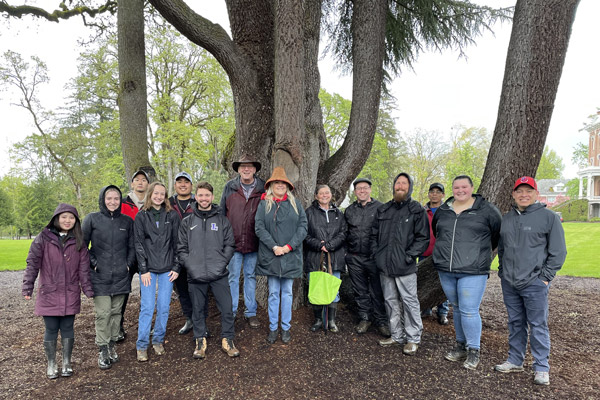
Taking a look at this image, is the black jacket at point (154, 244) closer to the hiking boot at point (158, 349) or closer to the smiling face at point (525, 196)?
the hiking boot at point (158, 349)

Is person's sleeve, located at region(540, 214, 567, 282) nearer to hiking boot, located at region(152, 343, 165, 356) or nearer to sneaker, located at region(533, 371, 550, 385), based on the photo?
sneaker, located at region(533, 371, 550, 385)

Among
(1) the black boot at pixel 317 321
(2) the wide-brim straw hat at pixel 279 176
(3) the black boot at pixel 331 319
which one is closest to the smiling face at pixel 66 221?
(2) the wide-brim straw hat at pixel 279 176

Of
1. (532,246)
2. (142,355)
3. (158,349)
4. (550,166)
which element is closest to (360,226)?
(532,246)

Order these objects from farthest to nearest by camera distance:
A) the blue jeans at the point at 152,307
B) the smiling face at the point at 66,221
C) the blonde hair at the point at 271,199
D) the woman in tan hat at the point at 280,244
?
the blonde hair at the point at 271,199
the woman in tan hat at the point at 280,244
the blue jeans at the point at 152,307
the smiling face at the point at 66,221

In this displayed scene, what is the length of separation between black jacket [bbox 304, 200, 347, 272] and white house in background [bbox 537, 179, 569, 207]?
72.6 meters

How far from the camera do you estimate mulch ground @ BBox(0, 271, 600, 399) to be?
306 cm

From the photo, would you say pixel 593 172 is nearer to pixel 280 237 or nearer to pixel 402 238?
pixel 402 238

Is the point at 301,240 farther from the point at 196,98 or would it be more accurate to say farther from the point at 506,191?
the point at 196,98

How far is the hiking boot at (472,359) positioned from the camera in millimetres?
3525

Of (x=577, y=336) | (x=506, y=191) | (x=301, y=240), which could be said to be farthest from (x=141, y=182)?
(x=577, y=336)

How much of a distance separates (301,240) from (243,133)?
2177 mm

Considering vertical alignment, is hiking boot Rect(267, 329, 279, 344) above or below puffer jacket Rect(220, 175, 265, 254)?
below

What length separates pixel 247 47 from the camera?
5.30 metres

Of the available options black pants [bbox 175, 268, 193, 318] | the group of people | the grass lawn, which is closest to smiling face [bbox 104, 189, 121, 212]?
the group of people
